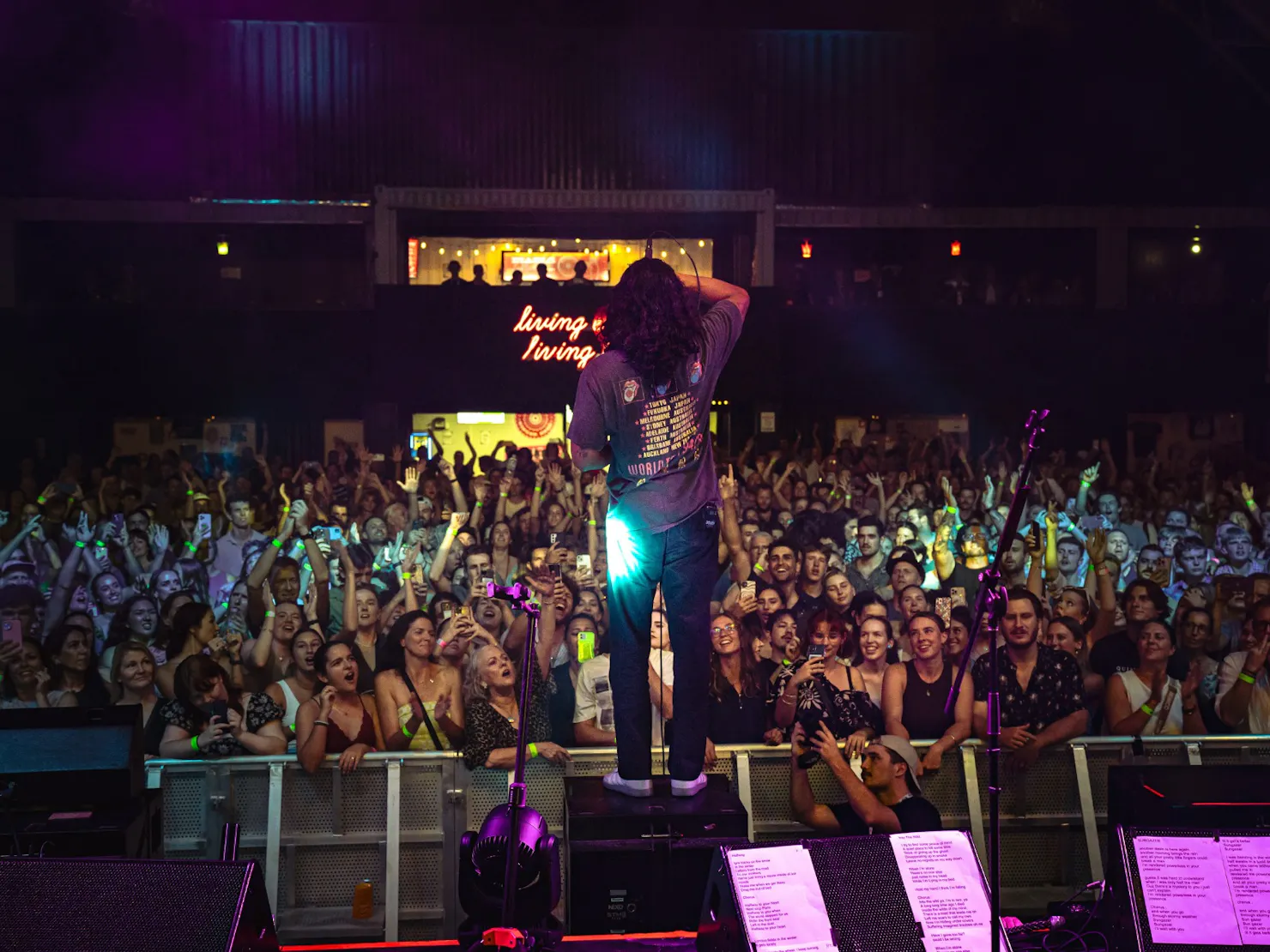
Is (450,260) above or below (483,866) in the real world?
above

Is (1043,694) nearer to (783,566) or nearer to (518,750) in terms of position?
(783,566)

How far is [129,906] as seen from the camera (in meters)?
2.31

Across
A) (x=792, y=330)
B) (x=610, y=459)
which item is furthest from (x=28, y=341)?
(x=610, y=459)

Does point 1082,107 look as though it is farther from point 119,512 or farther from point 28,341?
point 28,341

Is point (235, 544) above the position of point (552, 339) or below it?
below

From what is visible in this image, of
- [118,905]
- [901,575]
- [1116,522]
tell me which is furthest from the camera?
[1116,522]

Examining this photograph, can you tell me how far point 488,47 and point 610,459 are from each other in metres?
9.47

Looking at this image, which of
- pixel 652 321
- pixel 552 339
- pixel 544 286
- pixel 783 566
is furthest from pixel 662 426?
pixel 544 286

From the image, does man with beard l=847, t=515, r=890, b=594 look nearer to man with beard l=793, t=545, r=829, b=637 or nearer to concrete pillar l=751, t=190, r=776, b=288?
man with beard l=793, t=545, r=829, b=637

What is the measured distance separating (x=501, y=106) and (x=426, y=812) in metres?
8.76

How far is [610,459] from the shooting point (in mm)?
3037

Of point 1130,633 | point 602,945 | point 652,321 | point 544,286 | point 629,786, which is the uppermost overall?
point 544,286

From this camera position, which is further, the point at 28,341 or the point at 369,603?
the point at 28,341

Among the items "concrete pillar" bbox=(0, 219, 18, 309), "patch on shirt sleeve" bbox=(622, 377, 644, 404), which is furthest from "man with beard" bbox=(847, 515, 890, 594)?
"concrete pillar" bbox=(0, 219, 18, 309)
